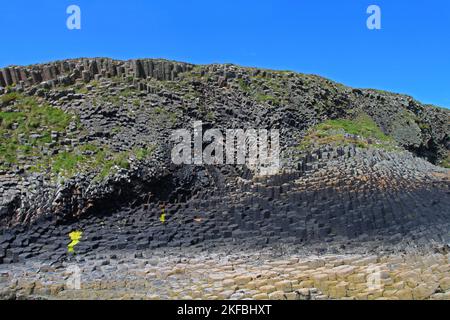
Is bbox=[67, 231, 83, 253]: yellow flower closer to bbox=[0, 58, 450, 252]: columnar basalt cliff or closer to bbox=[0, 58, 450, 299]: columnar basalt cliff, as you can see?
bbox=[0, 58, 450, 299]: columnar basalt cliff

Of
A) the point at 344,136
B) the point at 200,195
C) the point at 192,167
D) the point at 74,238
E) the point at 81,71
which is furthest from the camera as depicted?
the point at 81,71

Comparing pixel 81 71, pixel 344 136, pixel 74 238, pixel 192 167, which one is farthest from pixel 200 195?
pixel 81 71

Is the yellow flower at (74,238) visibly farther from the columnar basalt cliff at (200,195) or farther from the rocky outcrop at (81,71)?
the rocky outcrop at (81,71)

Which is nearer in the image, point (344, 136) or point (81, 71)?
point (344, 136)

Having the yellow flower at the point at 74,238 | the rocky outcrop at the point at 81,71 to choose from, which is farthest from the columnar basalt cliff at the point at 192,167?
the yellow flower at the point at 74,238

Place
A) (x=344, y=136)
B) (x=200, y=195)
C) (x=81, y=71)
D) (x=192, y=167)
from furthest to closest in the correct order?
(x=81, y=71) < (x=344, y=136) < (x=192, y=167) < (x=200, y=195)

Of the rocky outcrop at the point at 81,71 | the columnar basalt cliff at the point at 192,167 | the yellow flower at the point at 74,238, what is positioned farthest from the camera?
the rocky outcrop at the point at 81,71

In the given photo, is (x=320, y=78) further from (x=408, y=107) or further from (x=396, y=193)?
(x=396, y=193)

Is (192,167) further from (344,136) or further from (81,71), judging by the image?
(81,71)

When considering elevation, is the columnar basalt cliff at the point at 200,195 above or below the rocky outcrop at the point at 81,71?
below

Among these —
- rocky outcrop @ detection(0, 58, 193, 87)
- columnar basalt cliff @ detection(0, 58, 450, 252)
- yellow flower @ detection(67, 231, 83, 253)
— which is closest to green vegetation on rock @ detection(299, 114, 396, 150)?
columnar basalt cliff @ detection(0, 58, 450, 252)

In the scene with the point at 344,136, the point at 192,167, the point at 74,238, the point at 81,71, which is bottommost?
the point at 74,238
